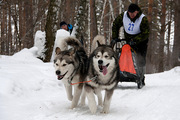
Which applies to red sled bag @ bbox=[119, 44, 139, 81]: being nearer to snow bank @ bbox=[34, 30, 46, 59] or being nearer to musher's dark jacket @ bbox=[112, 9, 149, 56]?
musher's dark jacket @ bbox=[112, 9, 149, 56]

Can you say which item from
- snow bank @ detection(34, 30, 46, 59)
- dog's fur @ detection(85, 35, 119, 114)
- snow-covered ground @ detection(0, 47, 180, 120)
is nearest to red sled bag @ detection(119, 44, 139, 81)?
snow-covered ground @ detection(0, 47, 180, 120)

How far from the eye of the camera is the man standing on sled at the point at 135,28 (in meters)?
4.76

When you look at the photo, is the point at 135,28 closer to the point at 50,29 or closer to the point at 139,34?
the point at 139,34

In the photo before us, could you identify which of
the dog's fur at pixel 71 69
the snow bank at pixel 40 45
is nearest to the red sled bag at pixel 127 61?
the dog's fur at pixel 71 69

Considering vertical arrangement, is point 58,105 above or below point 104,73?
below

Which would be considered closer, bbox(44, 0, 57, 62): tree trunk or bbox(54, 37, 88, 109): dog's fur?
bbox(54, 37, 88, 109): dog's fur

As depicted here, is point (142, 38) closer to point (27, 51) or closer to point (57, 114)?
point (57, 114)

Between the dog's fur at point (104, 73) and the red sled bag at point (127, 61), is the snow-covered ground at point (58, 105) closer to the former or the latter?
the dog's fur at point (104, 73)

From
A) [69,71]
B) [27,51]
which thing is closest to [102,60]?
[69,71]

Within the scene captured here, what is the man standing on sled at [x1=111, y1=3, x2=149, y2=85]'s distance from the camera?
15.6 ft

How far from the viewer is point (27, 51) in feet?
34.6

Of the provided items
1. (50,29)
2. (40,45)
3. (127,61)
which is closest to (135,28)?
(127,61)

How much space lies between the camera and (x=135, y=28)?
501cm

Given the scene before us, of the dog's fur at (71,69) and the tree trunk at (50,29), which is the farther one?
the tree trunk at (50,29)
